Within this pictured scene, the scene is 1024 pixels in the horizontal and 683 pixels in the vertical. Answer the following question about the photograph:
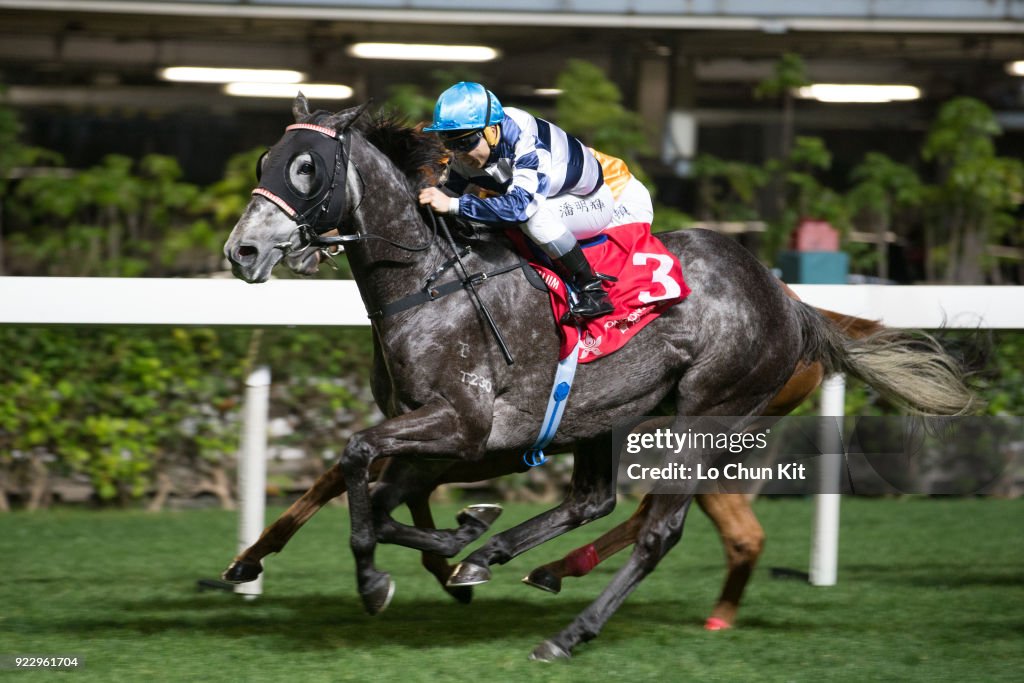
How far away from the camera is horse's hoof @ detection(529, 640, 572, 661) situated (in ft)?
12.1

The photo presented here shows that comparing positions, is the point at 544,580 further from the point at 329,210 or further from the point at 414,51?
the point at 414,51

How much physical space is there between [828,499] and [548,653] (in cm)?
164

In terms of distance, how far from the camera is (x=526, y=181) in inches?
147

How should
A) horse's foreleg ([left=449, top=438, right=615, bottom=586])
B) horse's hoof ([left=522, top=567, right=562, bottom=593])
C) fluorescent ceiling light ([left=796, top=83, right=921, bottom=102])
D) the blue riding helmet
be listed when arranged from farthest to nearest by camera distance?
fluorescent ceiling light ([left=796, top=83, right=921, bottom=102])
horse's hoof ([left=522, top=567, right=562, bottom=593])
horse's foreleg ([left=449, top=438, right=615, bottom=586])
the blue riding helmet

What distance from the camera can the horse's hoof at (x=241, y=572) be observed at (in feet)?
13.3

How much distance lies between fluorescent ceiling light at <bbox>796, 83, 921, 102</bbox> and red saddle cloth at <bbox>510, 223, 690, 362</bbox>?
5104mm

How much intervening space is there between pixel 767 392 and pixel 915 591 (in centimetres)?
121

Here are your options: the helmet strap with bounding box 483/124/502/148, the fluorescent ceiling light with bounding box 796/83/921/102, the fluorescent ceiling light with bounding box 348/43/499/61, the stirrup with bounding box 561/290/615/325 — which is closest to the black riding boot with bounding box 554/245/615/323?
the stirrup with bounding box 561/290/615/325

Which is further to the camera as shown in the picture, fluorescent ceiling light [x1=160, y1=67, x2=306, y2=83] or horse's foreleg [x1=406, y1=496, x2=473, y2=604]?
fluorescent ceiling light [x1=160, y1=67, x2=306, y2=83]

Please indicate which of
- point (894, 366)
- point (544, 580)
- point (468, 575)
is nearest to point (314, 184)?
point (468, 575)

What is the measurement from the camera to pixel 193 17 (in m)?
7.75

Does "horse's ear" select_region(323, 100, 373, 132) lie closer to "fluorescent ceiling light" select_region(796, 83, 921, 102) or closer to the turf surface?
the turf surface

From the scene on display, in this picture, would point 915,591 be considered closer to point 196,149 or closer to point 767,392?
point 767,392

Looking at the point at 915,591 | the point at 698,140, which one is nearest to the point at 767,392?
the point at 915,591
